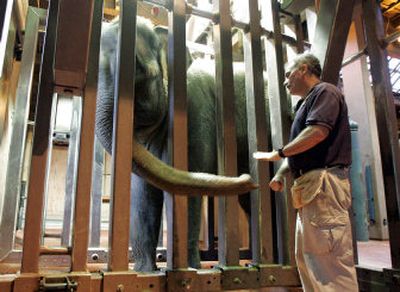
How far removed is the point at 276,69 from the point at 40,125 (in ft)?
5.38

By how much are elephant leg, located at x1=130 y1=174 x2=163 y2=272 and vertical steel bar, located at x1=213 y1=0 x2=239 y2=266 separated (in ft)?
2.39

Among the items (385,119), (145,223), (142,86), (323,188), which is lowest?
(145,223)

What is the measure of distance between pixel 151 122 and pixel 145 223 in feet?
2.50

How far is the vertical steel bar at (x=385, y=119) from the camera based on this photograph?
8.59ft

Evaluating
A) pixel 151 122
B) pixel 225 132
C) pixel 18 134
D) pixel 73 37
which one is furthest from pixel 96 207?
pixel 73 37

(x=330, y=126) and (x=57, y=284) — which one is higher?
(x=330, y=126)

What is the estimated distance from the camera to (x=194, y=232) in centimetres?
278

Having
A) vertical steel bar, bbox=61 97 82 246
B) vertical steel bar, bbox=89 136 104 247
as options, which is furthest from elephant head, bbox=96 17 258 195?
vertical steel bar, bbox=89 136 104 247

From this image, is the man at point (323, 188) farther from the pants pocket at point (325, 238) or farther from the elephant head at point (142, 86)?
the elephant head at point (142, 86)

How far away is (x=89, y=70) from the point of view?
2.04m

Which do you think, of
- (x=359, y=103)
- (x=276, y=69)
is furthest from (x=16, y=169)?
(x=359, y=103)

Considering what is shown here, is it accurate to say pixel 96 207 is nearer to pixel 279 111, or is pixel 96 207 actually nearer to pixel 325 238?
pixel 279 111

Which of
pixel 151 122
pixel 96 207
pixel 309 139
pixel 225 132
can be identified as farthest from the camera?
pixel 96 207

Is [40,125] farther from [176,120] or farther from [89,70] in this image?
[176,120]
